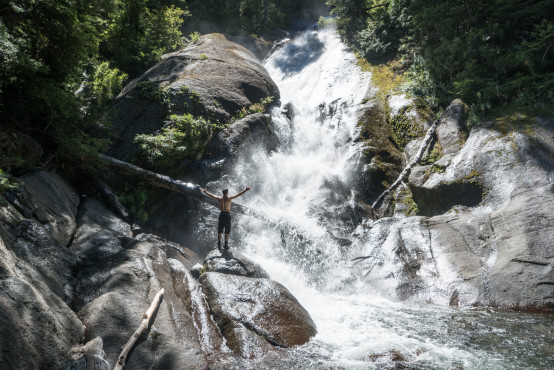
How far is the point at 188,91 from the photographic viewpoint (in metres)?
14.3

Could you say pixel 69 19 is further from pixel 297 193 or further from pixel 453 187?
pixel 453 187

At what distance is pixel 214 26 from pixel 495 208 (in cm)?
2730

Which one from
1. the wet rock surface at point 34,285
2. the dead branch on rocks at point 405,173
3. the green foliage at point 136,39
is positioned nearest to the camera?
the wet rock surface at point 34,285

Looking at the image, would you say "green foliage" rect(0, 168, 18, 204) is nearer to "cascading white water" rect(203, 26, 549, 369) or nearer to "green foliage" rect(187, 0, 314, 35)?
"cascading white water" rect(203, 26, 549, 369)

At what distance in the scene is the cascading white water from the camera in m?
5.73

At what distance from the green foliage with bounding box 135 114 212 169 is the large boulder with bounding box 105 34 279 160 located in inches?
20.2

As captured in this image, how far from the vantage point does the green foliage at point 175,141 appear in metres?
11.6

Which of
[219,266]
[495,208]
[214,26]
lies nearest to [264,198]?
[219,266]

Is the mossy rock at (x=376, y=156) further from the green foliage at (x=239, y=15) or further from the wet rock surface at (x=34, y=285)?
the green foliage at (x=239, y=15)

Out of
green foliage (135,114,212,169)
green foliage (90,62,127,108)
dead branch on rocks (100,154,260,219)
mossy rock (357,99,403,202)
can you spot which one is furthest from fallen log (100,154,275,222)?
mossy rock (357,99,403,202)

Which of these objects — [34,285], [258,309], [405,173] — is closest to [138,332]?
[34,285]

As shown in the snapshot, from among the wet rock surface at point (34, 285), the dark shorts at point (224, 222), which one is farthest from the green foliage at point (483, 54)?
the wet rock surface at point (34, 285)

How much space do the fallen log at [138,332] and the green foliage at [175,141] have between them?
6489 millimetres

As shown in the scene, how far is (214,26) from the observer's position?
29.5m
